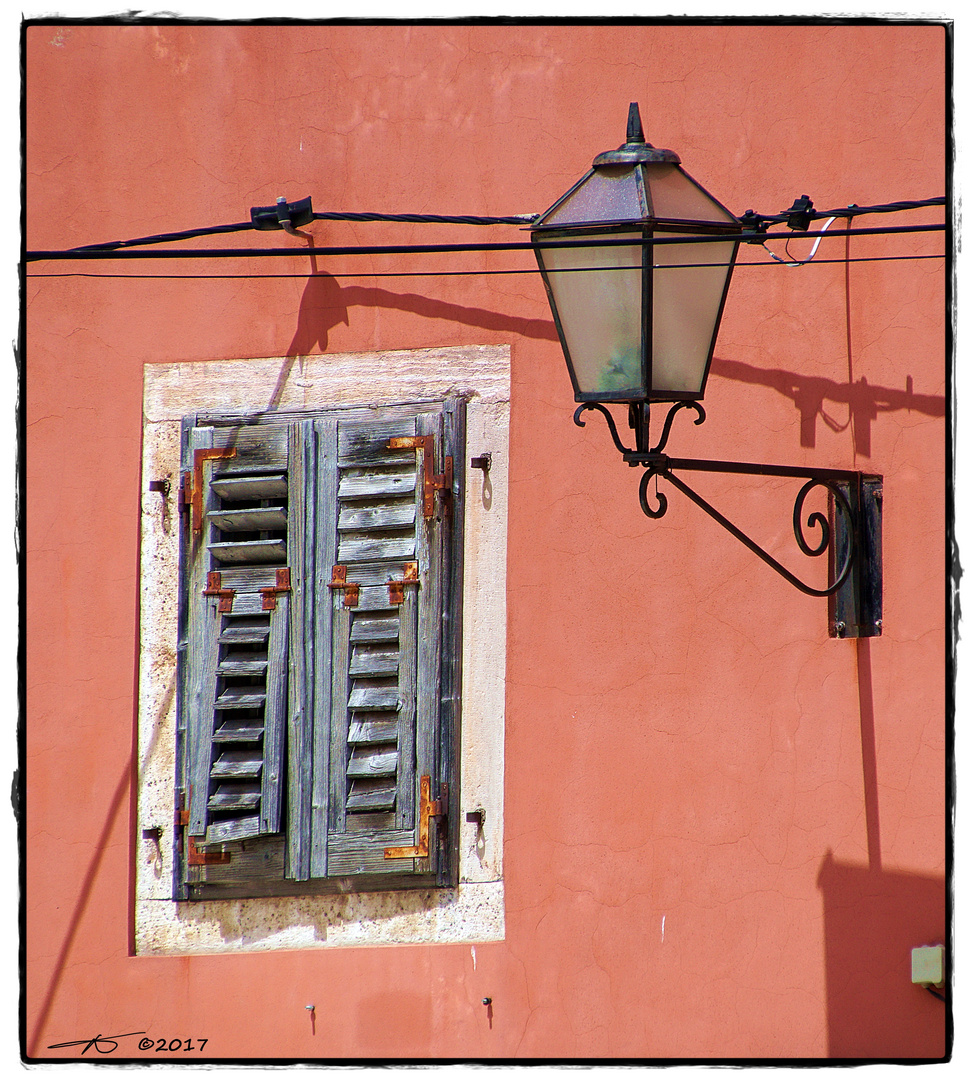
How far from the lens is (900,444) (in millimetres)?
4137

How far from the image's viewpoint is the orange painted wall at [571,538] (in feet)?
13.4

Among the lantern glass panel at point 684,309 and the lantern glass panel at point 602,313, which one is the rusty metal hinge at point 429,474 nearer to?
the lantern glass panel at point 602,313

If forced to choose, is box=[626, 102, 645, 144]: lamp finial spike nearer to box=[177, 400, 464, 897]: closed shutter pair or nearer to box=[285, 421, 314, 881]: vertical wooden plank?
box=[177, 400, 464, 897]: closed shutter pair

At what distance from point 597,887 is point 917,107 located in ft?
7.98

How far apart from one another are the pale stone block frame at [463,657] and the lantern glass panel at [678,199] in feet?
3.90

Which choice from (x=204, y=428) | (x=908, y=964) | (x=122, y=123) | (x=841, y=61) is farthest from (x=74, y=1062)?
(x=841, y=61)

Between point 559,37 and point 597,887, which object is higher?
point 559,37

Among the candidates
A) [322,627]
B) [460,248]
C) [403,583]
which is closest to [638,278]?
[460,248]

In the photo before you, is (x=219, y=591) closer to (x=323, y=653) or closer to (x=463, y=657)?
(x=323, y=653)

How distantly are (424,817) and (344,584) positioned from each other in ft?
2.42

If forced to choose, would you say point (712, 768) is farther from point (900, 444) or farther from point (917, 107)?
point (917, 107)

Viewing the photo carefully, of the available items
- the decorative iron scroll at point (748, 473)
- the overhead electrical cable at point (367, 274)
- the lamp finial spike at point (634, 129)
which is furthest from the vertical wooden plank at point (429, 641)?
the lamp finial spike at point (634, 129)

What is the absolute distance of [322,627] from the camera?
4.45 m

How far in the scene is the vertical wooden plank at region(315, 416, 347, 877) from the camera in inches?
171
